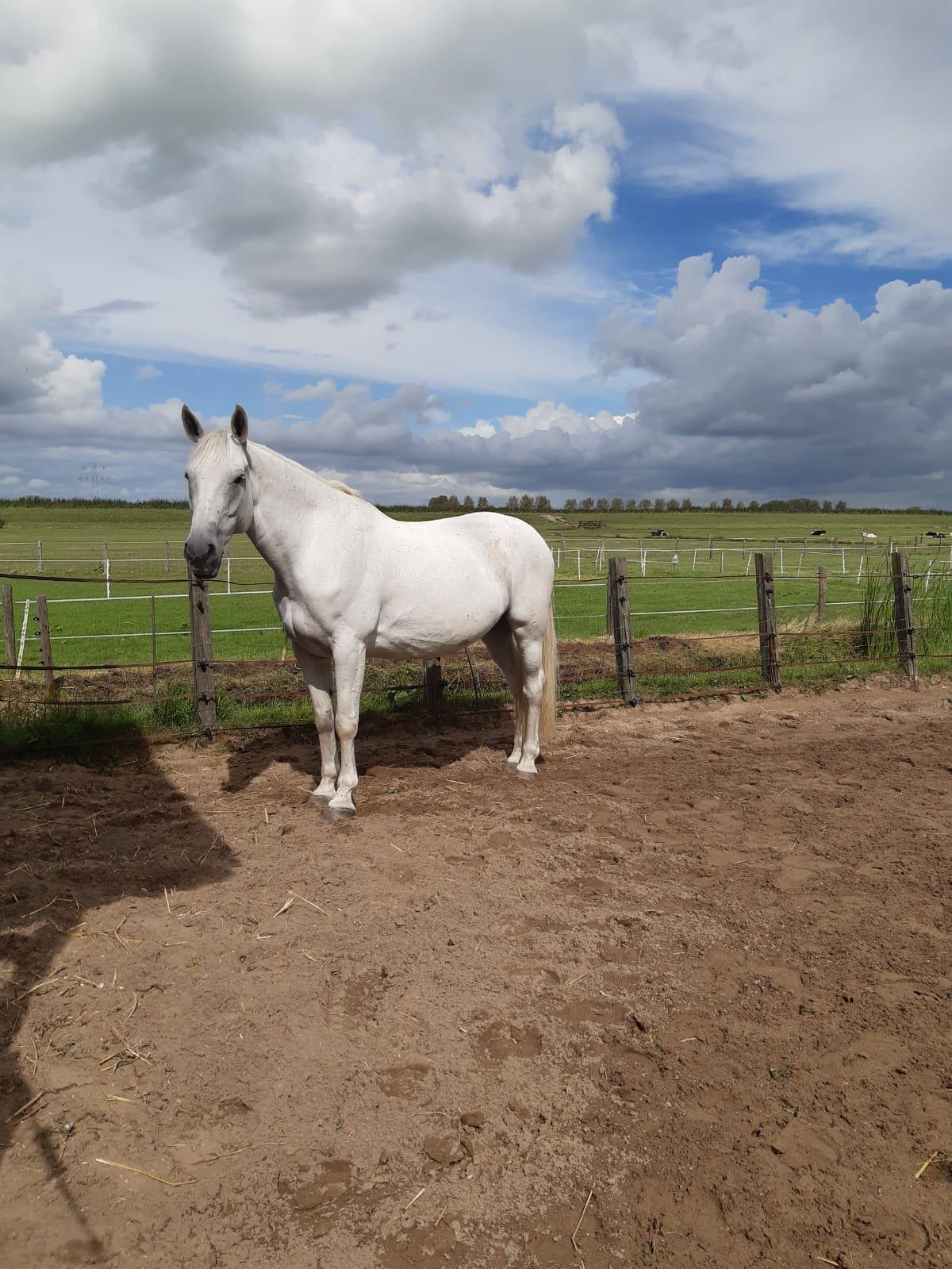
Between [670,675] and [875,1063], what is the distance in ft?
20.5

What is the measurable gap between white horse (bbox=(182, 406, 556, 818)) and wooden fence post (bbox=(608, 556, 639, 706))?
8.16 feet

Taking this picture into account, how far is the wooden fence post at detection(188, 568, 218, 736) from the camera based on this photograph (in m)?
→ 6.38

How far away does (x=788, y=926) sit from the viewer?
11.5 ft

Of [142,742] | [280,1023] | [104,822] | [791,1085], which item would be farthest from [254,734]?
[791,1085]

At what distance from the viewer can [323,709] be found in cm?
507

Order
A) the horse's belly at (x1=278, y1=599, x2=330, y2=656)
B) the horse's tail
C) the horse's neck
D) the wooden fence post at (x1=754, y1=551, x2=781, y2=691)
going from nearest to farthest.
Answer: the horse's neck, the horse's belly at (x1=278, y1=599, x2=330, y2=656), the horse's tail, the wooden fence post at (x1=754, y1=551, x2=781, y2=691)

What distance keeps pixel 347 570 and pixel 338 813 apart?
5.02ft

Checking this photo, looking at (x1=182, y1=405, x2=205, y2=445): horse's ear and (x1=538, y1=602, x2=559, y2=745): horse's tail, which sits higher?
(x1=182, y1=405, x2=205, y2=445): horse's ear

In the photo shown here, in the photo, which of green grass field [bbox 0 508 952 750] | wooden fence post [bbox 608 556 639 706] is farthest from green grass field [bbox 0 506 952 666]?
wooden fence post [bbox 608 556 639 706]

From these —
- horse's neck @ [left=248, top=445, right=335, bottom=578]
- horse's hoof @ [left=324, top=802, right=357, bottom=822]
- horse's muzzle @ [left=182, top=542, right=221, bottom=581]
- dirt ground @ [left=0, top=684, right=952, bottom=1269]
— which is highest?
horse's neck @ [left=248, top=445, right=335, bottom=578]

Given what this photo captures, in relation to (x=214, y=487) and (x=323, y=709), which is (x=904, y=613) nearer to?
(x=323, y=709)

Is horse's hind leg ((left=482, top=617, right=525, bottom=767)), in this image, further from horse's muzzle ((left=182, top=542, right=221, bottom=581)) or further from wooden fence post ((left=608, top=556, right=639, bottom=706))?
horse's muzzle ((left=182, top=542, right=221, bottom=581))

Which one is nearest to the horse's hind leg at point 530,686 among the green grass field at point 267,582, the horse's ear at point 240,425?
the horse's ear at point 240,425

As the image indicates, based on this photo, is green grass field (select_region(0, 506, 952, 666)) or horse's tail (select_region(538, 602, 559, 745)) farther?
green grass field (select_region(0, 506, 952, 666))
